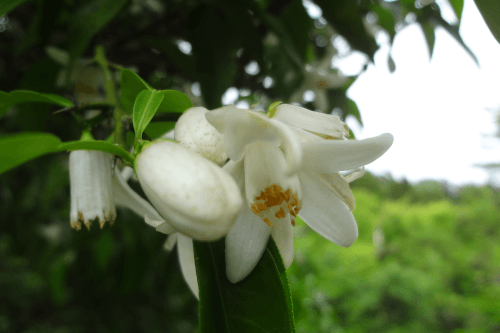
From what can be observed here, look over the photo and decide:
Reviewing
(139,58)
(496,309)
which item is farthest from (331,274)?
(139,58)

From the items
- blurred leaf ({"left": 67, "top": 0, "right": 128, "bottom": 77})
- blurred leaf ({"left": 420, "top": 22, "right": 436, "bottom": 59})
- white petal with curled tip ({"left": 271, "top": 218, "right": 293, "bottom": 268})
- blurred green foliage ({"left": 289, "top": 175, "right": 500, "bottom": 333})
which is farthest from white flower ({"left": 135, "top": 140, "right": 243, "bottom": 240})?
blurred green foliage ({"left": 289, "top": 175, "right": 500, "bottom": 333})

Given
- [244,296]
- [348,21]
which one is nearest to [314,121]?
[244,296]

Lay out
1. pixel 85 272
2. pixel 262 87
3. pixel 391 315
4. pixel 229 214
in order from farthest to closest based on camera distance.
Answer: pixel 391 315 → pixel 85 272 → pixel 262 87 → pixel 229 214

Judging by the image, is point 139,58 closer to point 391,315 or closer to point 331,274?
point 331,274

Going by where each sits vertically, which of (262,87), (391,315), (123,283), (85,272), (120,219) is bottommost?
(391,315)

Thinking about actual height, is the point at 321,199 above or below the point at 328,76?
above
